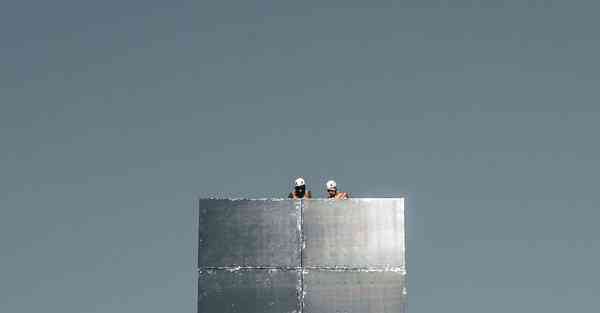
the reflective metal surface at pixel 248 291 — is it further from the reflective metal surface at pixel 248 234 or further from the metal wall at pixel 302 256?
the reflective metal surface at pixel 248 234

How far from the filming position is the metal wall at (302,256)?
47.0 m

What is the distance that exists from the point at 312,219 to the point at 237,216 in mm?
1592

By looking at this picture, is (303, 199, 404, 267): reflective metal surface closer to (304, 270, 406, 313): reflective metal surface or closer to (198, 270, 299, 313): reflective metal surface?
(304, 270, 406, 313): reflective metal surface

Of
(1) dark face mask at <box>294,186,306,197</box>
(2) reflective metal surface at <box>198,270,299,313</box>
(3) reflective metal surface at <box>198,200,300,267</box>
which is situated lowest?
(2) reflective metal surface at <box>198,270,299,313</box>

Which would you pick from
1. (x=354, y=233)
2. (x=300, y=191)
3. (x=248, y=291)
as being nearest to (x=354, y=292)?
(x=354, y=233)

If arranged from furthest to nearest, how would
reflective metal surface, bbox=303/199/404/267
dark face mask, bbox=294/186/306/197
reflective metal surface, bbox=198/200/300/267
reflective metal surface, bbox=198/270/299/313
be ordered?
dark face mask, bbox=294/186/306/197
reflective metal surface, bbox=303/199/404/267
reflective metal surface, bbox=198/200/300/267
reflective metal surface, bbox=198/270/299/313

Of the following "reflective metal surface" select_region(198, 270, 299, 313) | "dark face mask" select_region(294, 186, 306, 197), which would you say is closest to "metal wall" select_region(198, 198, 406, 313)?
"reflective metal surface" select_region(198, 270, 299, 313)

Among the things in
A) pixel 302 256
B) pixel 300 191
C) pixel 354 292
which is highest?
pixel 300 191

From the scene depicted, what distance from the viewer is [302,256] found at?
47.3 meters

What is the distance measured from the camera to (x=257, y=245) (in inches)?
1860

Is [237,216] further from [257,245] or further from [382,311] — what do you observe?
[382,311]

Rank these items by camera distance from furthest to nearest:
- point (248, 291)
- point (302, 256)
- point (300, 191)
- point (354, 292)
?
point (300, 191)
point (302, 256)
point (354, 292)
point (248, 291)

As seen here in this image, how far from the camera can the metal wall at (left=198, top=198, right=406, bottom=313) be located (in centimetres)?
4700

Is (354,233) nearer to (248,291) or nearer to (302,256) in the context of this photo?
(302,256)
